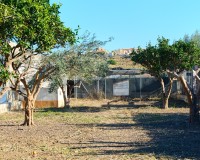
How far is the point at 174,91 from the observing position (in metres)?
34.8

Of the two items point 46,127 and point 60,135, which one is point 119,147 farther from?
point 46,127

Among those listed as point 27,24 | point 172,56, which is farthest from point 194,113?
point 27,24

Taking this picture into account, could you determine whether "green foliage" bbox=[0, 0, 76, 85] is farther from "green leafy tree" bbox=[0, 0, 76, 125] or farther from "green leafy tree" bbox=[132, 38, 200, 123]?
"green leafy tree" bbox=[132, 38, 200, 123]

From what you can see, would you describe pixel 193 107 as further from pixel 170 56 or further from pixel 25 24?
pixel 25 24

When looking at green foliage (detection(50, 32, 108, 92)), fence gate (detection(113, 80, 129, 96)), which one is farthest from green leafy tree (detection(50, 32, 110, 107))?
fence gate (detection(113, 80, 129, 96))

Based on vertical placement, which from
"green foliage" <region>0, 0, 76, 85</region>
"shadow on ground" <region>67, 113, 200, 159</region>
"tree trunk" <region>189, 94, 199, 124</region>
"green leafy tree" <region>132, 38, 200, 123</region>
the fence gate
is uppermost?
"green leafy tree" <region>132, 38, 200, 123</region>

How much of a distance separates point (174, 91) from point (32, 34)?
27140mm

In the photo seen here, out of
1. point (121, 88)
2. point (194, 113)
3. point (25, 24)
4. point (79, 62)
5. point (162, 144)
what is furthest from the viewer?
point (121, 88)

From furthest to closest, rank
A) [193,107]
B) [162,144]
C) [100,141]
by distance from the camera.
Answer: [193,107], [100,141], [162,144]

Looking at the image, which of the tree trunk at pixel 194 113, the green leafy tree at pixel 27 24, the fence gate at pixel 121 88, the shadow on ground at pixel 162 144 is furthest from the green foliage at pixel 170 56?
the green leafy tree at pixel 27 24

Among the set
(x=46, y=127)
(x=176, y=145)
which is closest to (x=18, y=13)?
(x=176, y=145)

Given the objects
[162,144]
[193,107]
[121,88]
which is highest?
[121,88]

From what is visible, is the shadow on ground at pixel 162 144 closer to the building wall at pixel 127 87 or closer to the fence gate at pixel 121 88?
the building wall at pixel 127 87

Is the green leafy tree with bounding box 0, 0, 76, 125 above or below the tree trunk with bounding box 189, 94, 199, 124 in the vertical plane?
above
